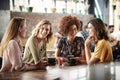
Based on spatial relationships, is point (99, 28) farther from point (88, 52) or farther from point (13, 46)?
point (13, 46)

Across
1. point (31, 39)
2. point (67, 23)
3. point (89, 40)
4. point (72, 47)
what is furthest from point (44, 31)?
point (89, 40)

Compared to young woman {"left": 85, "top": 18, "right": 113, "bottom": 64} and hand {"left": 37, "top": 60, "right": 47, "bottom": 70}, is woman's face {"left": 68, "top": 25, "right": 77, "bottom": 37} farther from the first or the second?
hand {"left": 37, "top": 60, "right": 47, "bottom": 70}

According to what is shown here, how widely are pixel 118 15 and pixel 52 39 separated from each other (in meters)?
1.01

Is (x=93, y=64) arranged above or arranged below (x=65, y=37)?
below

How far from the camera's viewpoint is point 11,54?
2.89 meters

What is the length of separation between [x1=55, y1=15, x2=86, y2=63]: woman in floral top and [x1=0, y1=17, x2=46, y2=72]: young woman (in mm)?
464

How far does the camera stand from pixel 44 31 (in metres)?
3.07

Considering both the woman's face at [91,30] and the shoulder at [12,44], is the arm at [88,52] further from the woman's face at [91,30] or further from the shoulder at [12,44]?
the shoulder at [12,44]

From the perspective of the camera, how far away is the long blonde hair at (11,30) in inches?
112

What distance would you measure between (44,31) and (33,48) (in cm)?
24

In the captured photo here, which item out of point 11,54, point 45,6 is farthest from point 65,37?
point 11,54

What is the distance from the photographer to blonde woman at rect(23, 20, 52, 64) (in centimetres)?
299

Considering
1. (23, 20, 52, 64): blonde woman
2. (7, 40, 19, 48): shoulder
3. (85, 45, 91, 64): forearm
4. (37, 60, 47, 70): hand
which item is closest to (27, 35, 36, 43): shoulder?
(23, 20, 52, 64): blonde woman

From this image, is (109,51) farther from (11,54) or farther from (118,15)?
(11,54)
